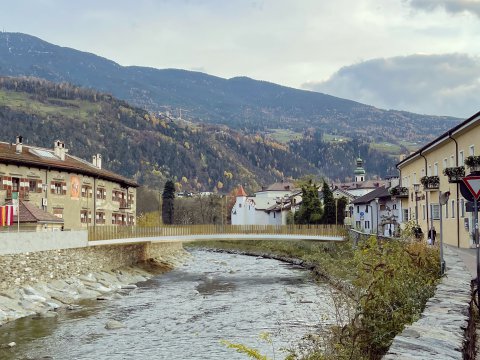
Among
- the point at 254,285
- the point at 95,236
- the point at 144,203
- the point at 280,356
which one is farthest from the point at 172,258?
the point at 144,203

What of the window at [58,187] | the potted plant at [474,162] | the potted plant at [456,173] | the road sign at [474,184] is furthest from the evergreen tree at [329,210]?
the road sign at [474,184]

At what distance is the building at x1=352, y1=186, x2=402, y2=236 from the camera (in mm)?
66562

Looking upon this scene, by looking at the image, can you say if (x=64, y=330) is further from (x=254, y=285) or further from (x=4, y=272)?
(x=254, y=285)

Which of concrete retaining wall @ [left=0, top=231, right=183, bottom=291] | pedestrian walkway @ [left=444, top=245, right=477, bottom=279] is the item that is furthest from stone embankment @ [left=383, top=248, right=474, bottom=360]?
concrete retaining wall @ [left=0, top=231, right=183, bottom=291]

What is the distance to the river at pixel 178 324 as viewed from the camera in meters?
22.5

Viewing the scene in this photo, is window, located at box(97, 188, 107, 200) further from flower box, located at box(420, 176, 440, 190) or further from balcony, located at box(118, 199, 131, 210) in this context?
flower box, located at box(420, 176, 440, 190)

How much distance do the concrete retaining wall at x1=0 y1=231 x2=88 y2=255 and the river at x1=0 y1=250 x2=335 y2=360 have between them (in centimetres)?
598

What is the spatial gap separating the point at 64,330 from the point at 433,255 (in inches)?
693

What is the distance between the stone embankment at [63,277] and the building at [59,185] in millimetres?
7433

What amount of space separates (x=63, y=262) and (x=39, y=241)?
142 inches

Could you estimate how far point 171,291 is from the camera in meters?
41.8

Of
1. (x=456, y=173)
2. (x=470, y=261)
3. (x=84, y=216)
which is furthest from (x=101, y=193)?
(x=470, y=261)

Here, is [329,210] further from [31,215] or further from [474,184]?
[474,184]

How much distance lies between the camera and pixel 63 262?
41688 mm
